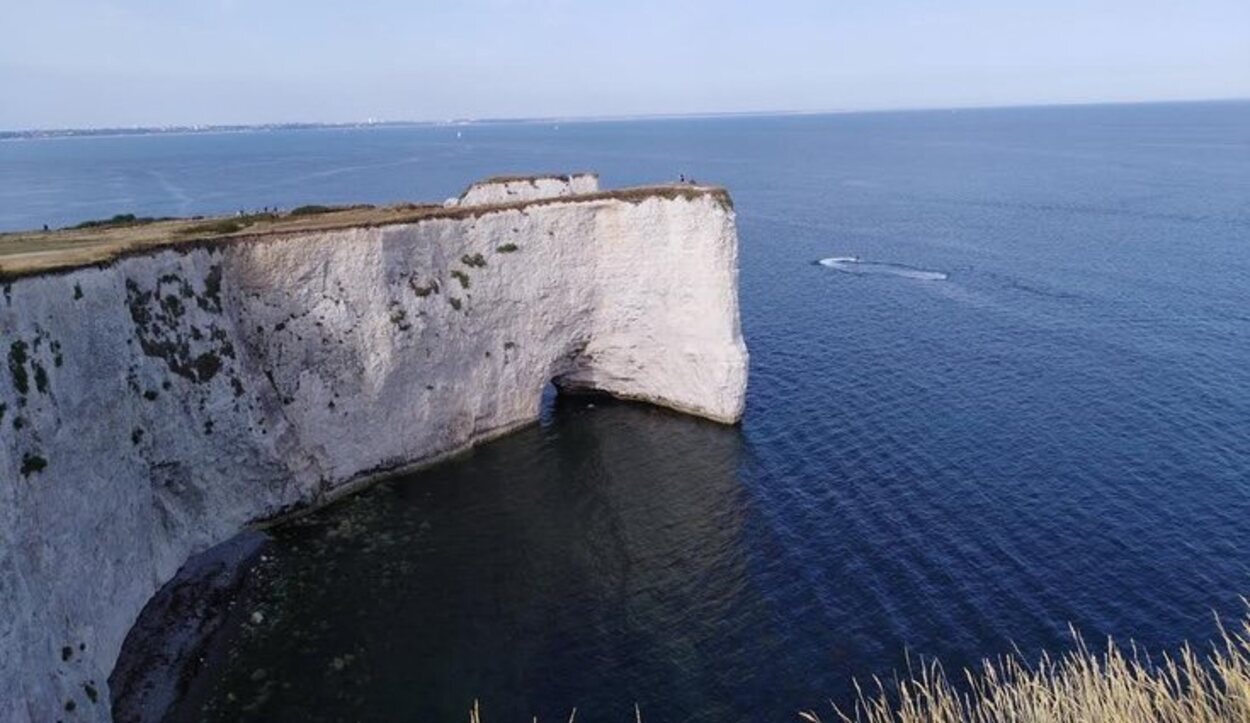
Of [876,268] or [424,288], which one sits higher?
[424,288]

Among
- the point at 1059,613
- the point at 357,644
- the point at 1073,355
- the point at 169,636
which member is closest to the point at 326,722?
the point at 357,644

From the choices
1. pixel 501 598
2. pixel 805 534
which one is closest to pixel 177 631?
pixel 501 598

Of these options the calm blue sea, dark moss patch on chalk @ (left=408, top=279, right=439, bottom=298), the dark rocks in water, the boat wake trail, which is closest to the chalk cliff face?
dark moss patch on chalk @ (left=408, top=279, right=439, bottom=298)

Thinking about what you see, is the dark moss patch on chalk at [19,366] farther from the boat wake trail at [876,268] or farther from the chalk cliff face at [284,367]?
the boat wake trail at [876,268]

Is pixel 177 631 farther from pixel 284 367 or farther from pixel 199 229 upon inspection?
pixel 199 229

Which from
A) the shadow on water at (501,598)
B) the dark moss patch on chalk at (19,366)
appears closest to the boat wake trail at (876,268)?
the shadow on water at (501,598)

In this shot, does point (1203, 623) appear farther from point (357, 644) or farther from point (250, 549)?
point (250, 549)
